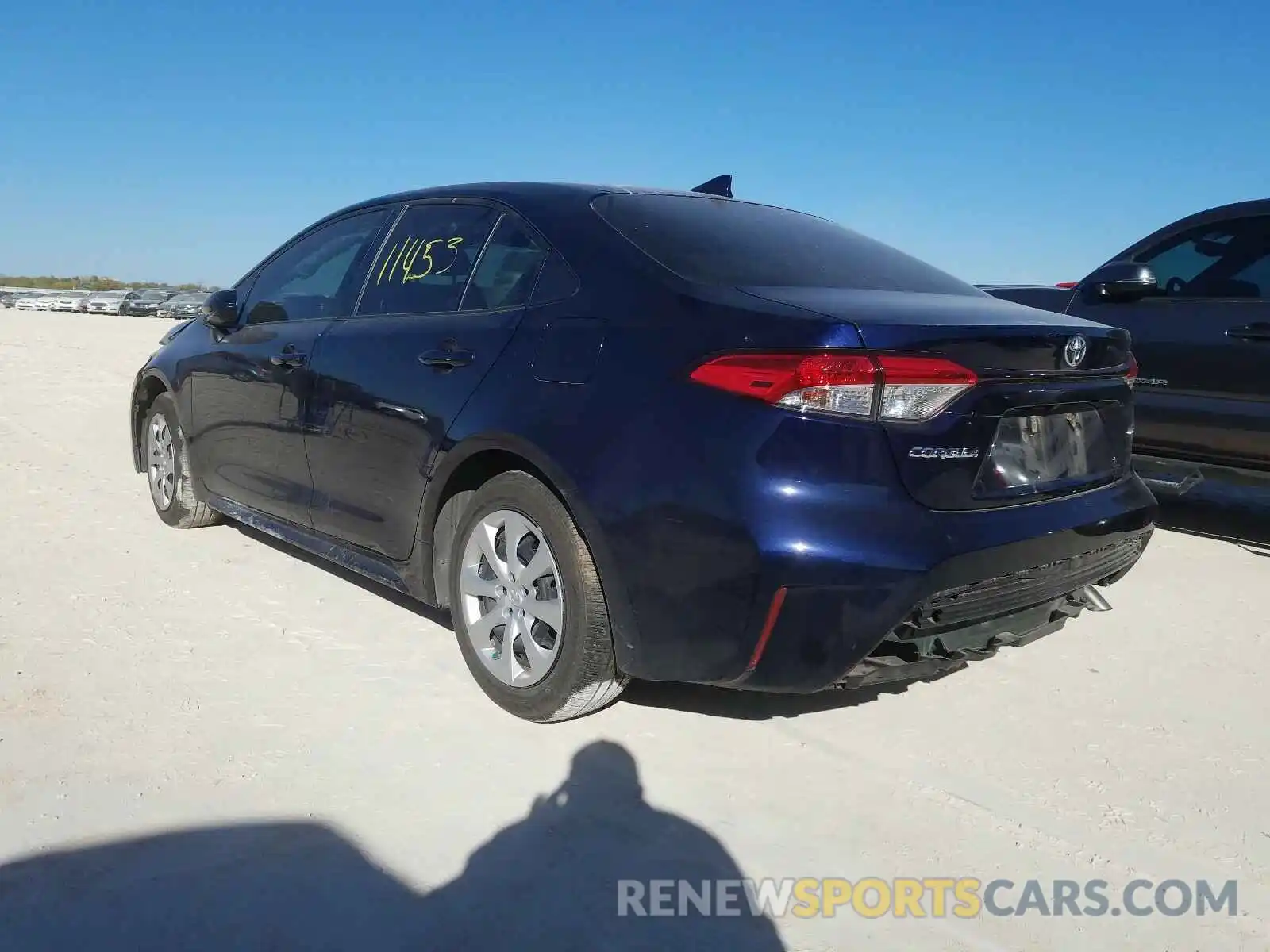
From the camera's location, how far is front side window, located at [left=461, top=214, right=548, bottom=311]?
3174mm

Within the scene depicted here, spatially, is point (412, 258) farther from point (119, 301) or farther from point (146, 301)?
point (119, 301)

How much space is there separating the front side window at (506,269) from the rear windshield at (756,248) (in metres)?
0.26

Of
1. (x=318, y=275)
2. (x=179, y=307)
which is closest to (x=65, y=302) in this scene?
(x=179, y=307)

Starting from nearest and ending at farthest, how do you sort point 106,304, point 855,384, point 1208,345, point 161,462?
point 855,384 < point 161,462 < point 1208,345 < point 106,304

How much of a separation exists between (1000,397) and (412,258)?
7.15 ft

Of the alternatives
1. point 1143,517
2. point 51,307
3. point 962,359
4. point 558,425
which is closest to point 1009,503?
point 962,359

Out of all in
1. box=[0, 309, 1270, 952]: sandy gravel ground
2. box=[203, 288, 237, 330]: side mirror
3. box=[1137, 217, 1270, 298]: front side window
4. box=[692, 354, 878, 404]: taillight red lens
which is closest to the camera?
box=[0, 309, 1270, 952]: sandy gravel ground

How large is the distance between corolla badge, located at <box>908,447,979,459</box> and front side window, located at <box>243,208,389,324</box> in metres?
2.38

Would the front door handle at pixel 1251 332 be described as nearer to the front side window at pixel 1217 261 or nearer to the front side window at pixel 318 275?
the front side window at pixel 1217 261

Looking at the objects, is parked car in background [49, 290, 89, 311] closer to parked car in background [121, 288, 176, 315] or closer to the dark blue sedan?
parked car in background [121, 288, 176, 315]

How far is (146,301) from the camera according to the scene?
44625 millimetres

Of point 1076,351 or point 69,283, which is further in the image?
point 69,283

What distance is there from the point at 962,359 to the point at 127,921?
2231 mm

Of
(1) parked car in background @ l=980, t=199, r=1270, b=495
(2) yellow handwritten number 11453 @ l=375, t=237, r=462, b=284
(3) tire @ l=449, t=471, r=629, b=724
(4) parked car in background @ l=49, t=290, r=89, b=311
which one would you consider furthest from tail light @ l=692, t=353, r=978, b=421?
(4) parked car in background @ l=49, t=290, r=89, b=311
